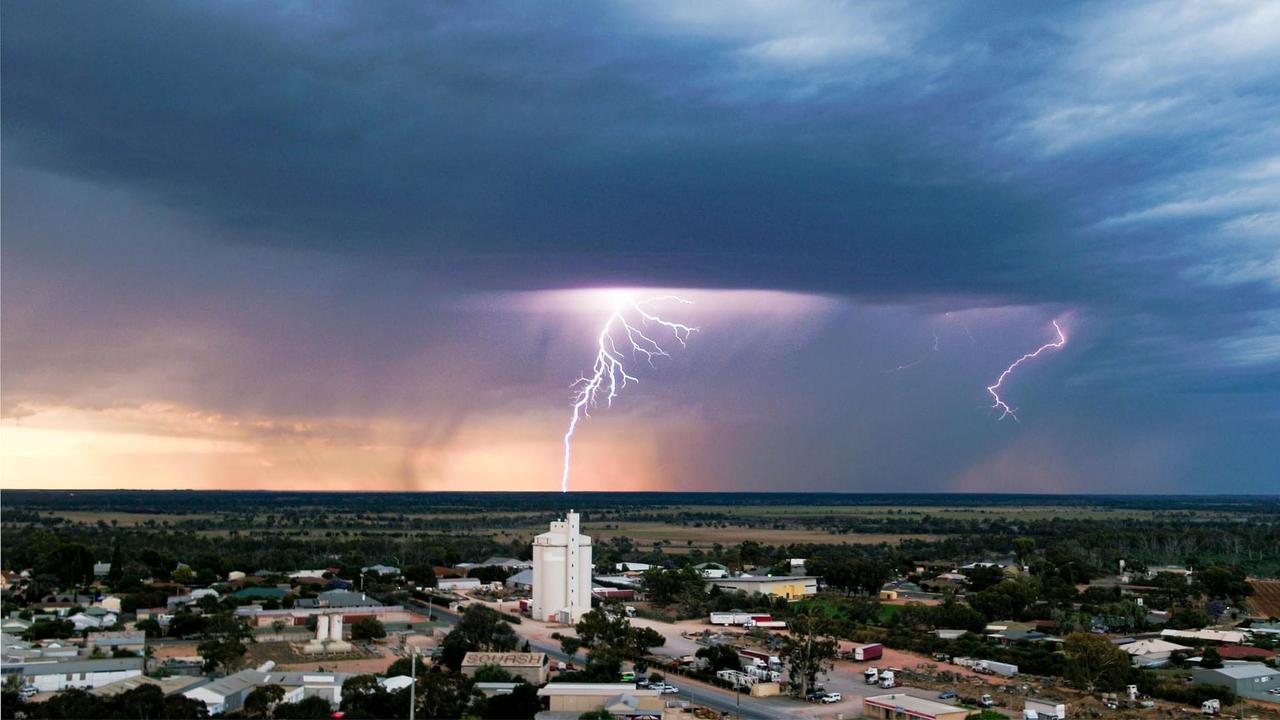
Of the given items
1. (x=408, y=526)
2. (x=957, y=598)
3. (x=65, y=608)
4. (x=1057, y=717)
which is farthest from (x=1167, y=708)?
(x=408, y=526)

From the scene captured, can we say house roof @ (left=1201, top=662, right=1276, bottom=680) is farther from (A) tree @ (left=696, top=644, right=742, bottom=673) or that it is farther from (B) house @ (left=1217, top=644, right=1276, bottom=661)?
(A) tree @ (left=696, top=644, right=742, bottom=673)

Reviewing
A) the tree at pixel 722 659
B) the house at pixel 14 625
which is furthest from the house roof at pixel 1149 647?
the house at pixel 14 625

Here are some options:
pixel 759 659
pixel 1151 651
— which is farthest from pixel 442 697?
pixel 1151 651

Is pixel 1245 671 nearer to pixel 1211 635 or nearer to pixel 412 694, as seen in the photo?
pixel 1211 635

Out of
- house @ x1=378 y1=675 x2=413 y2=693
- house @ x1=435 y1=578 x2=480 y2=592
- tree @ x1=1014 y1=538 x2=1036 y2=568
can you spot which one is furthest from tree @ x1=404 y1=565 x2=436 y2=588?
tree @ x1=1014 y1=538 x2=1036 y2=568

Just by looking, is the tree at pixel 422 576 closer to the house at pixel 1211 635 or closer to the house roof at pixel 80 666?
the house roof at pixel 80 666

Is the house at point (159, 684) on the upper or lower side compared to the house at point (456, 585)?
lower
